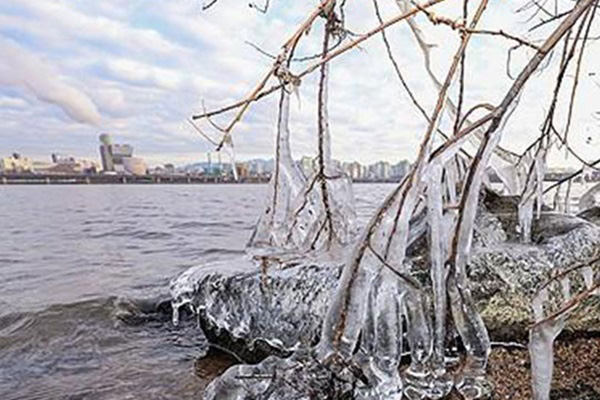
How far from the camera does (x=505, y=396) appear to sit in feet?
9.22

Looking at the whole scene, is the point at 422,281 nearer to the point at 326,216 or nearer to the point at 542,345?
the point at 326,216

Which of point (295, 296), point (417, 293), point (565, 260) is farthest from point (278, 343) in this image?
point (565, 260)

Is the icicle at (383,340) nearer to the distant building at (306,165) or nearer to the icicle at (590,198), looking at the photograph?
the distant building at (306,165)

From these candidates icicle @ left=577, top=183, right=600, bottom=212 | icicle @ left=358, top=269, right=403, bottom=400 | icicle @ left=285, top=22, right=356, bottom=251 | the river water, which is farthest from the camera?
the river water

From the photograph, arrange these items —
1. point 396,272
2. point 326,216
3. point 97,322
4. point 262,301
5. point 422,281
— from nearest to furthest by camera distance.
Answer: point 396,272 → point 326,216 → point 422,281 → point 262,301 → point 97,322

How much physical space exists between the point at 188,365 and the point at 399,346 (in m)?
2.67

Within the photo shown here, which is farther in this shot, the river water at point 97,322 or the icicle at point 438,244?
the river water at point 97,322

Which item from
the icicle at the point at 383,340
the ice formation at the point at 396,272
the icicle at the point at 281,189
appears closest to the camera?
the ice formation at the point at 396,272

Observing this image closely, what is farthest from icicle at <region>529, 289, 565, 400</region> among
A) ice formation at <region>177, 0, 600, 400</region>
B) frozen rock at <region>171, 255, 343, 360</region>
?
frozen rock at <region>171, 255, 343, 360</region>

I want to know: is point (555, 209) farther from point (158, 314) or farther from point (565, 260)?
point (158, 314)

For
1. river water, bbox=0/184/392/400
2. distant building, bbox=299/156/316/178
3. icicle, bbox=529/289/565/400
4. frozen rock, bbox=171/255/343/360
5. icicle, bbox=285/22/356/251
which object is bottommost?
river water, bbox=0/184/392/400

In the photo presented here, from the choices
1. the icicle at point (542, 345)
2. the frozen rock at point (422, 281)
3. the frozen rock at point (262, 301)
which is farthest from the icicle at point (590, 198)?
the icicle at point (542, 345)

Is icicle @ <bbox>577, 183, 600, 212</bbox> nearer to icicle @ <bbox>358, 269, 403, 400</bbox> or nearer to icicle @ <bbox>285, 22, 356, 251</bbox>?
icicle @ <bbox>285, 22, 356, 251</bbox>

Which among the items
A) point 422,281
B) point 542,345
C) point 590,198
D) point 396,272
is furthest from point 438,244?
point 590,198
